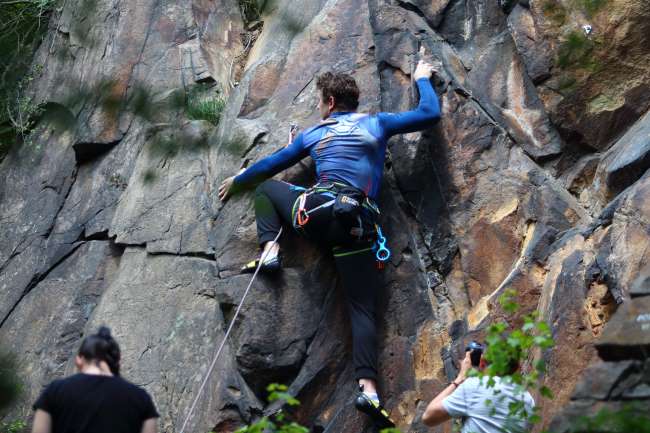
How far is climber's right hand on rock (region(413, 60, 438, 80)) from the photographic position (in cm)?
759

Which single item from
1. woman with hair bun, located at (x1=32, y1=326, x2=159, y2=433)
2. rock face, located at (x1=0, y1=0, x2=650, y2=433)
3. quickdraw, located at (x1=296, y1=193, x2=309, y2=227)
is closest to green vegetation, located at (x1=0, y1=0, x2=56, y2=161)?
rock face, located at (x1=0, y1=0, x2=650, y2=433)

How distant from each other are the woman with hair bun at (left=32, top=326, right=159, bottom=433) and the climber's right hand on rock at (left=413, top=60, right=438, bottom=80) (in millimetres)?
3754

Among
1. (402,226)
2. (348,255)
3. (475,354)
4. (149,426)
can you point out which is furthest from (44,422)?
(402,226)

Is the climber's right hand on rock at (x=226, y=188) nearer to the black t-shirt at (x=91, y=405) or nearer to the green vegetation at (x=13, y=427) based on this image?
the green vegetation at (x=13, y=427)

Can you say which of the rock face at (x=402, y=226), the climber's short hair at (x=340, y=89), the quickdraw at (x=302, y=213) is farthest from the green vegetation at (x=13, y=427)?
the climber's short hair at (x=340, y=89)

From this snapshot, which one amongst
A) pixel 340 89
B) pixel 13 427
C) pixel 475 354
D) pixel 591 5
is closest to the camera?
pixel 475 354

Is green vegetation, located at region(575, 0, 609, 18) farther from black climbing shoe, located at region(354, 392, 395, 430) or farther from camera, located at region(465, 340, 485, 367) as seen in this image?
black climbing shoe, located at region(354, 392, 395, 430)

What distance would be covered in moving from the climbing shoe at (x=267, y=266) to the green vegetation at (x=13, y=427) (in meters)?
2.29

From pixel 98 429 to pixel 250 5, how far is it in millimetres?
6210

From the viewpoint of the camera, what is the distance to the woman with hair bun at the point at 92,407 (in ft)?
15.0

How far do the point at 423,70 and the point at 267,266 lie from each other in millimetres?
1890

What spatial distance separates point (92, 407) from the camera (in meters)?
4.57

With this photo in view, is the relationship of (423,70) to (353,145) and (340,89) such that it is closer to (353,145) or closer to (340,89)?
(340,89)

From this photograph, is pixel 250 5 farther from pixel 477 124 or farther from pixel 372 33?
pixel 477 124
